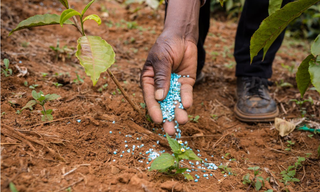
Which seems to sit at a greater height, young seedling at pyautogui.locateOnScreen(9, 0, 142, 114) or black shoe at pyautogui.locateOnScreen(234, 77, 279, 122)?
young seedling at pyautogui.locateOnScreen(9, 0, 142, 114)

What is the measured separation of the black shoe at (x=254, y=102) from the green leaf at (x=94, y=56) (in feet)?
4.80

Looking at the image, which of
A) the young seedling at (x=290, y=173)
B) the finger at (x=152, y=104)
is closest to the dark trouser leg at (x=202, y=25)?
the finger at (x=152, y=104)

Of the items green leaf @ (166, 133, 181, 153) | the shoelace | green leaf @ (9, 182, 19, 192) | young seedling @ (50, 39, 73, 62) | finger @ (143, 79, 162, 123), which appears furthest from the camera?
young seedling @ (50, 39, 73, 62)

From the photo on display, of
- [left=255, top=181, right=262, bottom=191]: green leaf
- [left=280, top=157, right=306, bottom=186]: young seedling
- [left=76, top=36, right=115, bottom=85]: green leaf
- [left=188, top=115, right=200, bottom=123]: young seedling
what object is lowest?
[left=280, top=157, right=306, bottom=186]: young seedling

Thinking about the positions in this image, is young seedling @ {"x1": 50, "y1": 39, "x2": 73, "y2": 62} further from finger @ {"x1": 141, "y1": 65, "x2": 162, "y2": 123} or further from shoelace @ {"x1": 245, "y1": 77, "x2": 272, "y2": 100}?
shoelace @ {"x1": 245, "y1": 77, "x2": 272, "y2": 100}

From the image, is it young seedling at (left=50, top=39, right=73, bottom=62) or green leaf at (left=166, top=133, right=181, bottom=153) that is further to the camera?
young seedling at (left=50, top=39, right=73, bottom=62)

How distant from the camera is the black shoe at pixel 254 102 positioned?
2.25 metres

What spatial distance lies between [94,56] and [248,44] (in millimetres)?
1644

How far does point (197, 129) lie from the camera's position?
1.92 m

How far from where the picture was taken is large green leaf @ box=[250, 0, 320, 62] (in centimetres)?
128

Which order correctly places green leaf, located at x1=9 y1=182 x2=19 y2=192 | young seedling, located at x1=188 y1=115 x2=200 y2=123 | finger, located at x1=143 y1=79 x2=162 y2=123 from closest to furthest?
green leaf, located at x1=9 y1=182 x2=19 y2=192 < finger, located at x1=143 y1=79 x2=162 y2=123 < young seedling, located at x1=188 y1=115 x2=200 y2=123

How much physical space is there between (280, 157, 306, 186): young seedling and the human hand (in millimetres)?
709

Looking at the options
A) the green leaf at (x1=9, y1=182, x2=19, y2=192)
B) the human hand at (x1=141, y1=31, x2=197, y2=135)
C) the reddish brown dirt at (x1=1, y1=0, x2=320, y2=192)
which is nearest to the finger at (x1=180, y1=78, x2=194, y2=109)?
the human hand at (x1=141, y1=31, x2=197, y2=135)

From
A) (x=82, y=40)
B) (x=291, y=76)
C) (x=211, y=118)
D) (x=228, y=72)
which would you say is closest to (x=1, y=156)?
(x=82, y=40)
